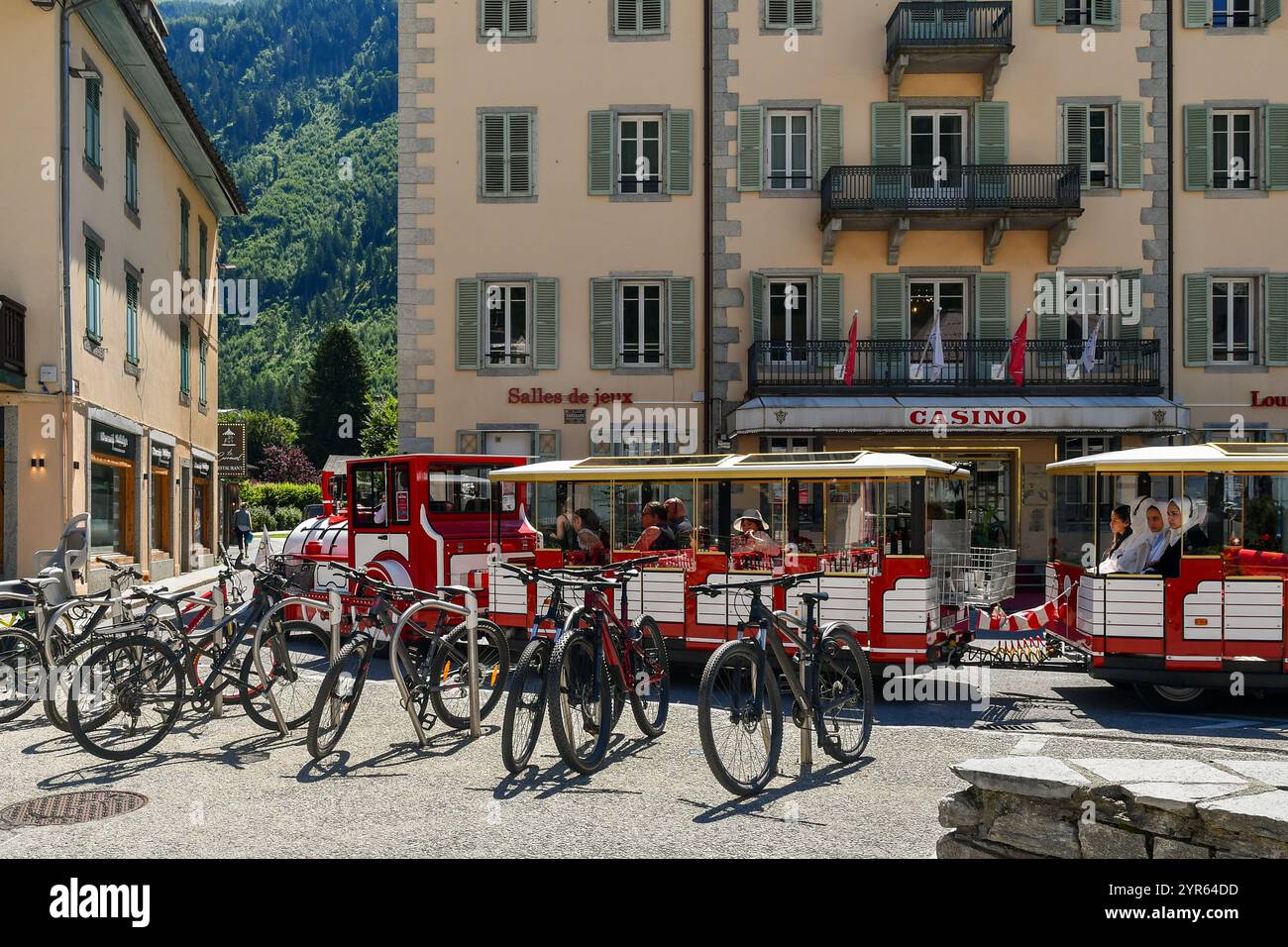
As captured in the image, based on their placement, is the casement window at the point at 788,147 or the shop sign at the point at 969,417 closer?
the shop sign at the point at 969,417

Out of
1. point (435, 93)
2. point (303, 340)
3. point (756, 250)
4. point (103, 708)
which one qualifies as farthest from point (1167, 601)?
point (303, 340)

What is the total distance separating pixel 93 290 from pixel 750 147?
41.8 feet

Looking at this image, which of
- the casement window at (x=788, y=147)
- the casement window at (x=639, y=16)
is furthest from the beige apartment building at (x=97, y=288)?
the casement window at (x=788, y=147)

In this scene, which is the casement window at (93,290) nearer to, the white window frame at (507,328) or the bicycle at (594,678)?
the white window frame at (507,328)

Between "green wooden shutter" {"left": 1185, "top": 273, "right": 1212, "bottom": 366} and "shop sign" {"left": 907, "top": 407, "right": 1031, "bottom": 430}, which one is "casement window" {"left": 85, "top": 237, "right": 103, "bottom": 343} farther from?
"green wooden shutter" {"left": 1185, "top": 273, "right": 1212, "bottom": 366}

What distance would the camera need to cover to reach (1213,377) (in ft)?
79.6

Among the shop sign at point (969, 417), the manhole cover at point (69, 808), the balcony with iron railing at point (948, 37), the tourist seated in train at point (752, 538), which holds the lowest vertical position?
the manhole cover at point (69, 808)

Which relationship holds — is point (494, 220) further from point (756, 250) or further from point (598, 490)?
point (598, 490)

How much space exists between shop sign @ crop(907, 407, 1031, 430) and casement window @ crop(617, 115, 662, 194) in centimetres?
710

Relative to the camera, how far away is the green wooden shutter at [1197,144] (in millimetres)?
24250

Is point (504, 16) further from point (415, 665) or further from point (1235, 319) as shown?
point (415, 665)

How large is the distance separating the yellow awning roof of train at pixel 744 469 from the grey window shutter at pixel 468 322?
1183cm

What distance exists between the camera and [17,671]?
30.3 ft
